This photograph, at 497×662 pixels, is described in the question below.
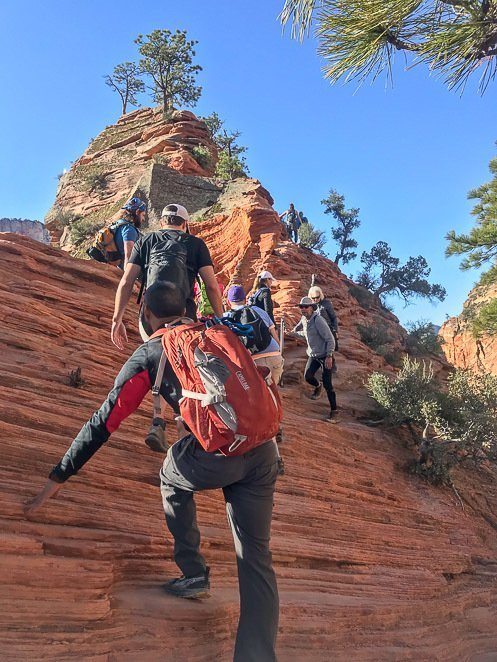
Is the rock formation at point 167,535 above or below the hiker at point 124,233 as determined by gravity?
below

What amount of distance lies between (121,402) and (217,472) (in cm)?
80

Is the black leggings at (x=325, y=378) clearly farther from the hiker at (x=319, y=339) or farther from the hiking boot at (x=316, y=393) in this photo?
the hiking boot at (x=316, y=393)

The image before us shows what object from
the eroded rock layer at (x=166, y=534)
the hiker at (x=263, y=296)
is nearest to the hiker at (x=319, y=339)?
the hiker at (x=263, y=296)

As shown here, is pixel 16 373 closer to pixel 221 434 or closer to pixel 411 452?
pixel 221 434

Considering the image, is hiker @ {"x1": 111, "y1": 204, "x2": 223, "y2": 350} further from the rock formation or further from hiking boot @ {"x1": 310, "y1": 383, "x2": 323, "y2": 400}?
hiking boot @ {"x1": 310, "y1": 383, "x2": 323, "y2": 400}

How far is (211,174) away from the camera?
2764 cm

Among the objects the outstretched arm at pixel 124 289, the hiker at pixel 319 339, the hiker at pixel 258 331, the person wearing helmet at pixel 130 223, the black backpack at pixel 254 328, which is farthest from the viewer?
the hiker at pixel 319 339

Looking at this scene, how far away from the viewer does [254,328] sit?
17.6ft

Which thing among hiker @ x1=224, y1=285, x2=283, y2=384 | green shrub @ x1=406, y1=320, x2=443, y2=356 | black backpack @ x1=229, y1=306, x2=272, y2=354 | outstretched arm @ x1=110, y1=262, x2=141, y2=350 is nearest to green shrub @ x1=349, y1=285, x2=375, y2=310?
green shrub @ x1=406, y1=320, x2=443, y2=356

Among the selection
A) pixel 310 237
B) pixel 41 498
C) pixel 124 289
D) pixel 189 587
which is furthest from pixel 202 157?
pixel 189 587

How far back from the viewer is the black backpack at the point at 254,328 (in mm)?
5175

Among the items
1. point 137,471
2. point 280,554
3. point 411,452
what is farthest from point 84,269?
point 411,452

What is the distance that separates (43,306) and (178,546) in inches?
193

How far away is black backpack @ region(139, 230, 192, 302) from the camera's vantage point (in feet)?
13.1
